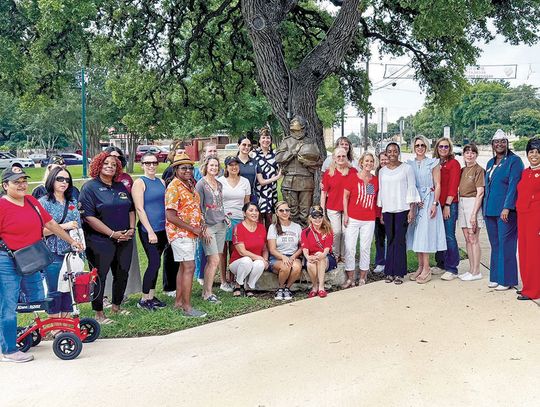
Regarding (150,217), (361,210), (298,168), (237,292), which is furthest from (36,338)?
(361,210)

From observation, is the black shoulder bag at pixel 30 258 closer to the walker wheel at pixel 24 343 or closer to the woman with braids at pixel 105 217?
the walker wheel at pixel 24 343

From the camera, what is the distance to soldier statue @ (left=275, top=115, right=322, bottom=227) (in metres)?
7.26

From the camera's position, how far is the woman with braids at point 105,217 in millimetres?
5688

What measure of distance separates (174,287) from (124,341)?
1794 mm

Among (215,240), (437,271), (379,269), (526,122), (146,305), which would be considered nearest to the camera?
(146,305)

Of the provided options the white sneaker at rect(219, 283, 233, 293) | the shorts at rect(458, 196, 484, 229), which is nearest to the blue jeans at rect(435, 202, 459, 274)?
the shorts at rect(458, 196, 484, 229)

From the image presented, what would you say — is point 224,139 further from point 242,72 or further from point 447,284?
point 447,284

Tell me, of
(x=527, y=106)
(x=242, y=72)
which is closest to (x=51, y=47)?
(x=242, y=72)

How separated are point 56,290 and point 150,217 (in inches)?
52.1

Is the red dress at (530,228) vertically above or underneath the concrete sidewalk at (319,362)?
above

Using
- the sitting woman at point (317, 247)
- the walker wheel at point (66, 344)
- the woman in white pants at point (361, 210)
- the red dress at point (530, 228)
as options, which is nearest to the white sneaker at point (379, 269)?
the woman in white pants at point (361, 210)

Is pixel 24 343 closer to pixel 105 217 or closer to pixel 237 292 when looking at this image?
pixel 105 217

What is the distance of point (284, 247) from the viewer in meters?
6.68

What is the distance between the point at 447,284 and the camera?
22.3 feet
